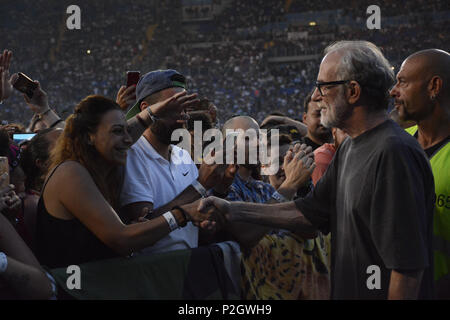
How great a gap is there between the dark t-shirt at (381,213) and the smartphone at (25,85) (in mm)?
2604

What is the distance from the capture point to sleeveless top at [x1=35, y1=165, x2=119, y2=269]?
2.06 meters

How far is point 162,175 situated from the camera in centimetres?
249

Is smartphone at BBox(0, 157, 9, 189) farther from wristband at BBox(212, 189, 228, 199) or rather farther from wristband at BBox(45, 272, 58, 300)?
wristband at BBox(212, 189, 228, 199)

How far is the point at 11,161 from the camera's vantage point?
10.5ft

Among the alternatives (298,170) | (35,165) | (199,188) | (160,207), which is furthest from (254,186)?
(35,165)

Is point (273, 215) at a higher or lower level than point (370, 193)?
lower

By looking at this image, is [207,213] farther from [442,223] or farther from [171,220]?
[442,223]

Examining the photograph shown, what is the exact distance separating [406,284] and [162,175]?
120cm

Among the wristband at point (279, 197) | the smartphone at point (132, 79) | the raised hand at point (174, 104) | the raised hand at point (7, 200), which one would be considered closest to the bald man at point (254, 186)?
the wristband at point (279, 197)

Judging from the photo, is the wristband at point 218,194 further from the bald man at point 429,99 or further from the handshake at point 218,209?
the bald man at point 429,99

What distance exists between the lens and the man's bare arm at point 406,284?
5.68 ft

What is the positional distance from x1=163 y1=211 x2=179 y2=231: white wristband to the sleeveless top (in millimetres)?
263

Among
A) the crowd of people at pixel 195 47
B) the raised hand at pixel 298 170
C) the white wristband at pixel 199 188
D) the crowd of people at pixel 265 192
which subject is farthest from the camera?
the crowd of people at pixel 195 47
